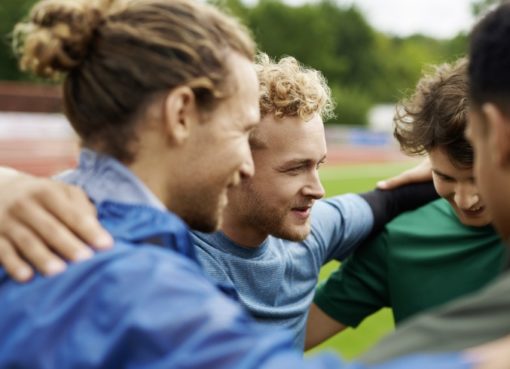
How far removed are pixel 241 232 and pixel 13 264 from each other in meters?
1.35

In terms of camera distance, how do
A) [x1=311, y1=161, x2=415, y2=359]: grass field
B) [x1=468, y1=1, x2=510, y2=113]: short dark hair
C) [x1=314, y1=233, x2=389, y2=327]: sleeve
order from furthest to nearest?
[x1=311, y1=161, x2=415, y2=359]: grass field → [x1=314, y1=233, x2=389, y2=327]: sleeve → [x1=468, y1=1, x2=510, y2=113]: short dark hair

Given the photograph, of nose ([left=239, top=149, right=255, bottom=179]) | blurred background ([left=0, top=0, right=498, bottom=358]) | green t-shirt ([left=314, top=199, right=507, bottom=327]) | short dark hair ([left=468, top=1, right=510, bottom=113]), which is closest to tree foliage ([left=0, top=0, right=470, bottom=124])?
blurred background ([left=0, top=0, right=498, bottom=358])

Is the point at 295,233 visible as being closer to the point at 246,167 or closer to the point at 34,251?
the point at 246,167

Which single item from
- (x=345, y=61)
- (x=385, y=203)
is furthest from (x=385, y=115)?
(x=385, y=203)

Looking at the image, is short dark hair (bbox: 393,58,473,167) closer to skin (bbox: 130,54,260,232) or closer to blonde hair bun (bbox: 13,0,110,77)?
skin (bbox: 130,54,260,232)

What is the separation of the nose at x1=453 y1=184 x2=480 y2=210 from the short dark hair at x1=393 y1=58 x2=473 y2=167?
0.09 m

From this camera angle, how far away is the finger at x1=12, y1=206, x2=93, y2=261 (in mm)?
1431

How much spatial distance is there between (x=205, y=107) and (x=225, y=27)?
0.79ft

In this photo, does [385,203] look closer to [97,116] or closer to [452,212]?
[452,212]

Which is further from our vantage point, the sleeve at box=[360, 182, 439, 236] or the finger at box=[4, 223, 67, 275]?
the sleeve at box=[360, 182, 439, 236]

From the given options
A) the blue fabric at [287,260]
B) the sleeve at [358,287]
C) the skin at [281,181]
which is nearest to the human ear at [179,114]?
the blue fabric at [287,260]

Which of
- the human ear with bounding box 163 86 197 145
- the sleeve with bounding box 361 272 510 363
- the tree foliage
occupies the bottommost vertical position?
the tree foliage

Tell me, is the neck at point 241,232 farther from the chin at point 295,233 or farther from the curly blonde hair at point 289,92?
the curly blonde hair at point 289,92

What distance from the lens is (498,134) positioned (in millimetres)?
1395
